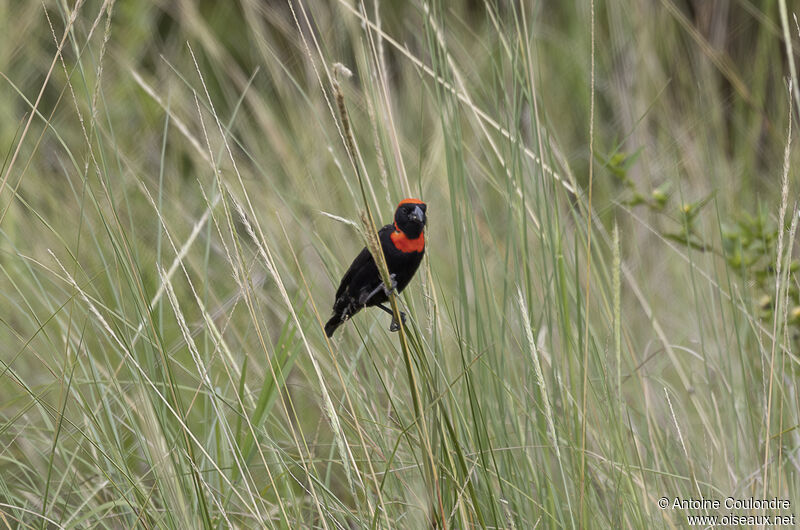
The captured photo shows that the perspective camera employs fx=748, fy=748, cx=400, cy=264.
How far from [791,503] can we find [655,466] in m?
0.28

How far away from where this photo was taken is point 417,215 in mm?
1488

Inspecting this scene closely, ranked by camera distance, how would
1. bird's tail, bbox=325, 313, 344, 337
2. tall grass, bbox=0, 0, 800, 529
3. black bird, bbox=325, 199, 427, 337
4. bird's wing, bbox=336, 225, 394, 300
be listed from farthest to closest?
1. bird's tail, bbox=325, 313, 344, 337
2. bird's wing, bbox=336, 225, 394, 300
3. black bird, bbox=325, 199, 427, 337
4. tall grass, bbox=0, 0, 800, 529

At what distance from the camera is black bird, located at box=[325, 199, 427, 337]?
1.53 meters

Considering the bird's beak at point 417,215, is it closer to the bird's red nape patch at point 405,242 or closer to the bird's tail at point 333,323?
the bird's red nape patch at point 405,242

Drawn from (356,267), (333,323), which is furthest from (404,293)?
(333,323)

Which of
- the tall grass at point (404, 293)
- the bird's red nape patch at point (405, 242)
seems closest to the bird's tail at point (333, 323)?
the tall grass at point (404, 293)

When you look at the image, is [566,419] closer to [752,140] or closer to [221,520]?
[221,520]

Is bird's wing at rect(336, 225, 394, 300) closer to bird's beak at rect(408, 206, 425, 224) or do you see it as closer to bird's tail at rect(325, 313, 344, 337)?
bird's tail at rect(325, 313, 344, 337)

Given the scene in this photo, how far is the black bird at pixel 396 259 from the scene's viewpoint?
153cm

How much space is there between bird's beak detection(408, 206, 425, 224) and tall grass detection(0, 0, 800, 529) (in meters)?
0.08

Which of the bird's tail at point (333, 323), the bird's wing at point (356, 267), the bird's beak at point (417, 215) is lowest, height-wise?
the bird's tail at point (333, 323)

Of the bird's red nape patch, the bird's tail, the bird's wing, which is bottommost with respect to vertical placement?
the bird's tail

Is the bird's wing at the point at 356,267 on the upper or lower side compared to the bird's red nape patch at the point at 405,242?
lower

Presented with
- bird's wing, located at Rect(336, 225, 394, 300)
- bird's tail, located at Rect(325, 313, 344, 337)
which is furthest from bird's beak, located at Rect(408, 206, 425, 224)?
bird's tail, located at Rect(325, 313, 344, 337)
